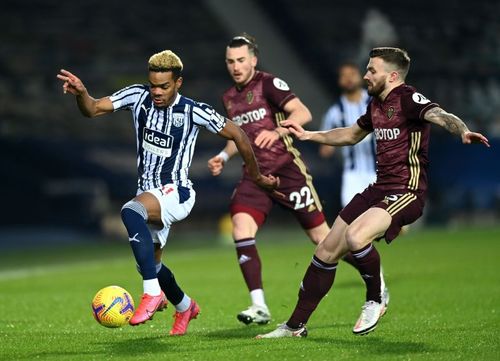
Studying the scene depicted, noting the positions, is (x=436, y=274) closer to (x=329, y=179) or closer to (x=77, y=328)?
(x=77, y=328)

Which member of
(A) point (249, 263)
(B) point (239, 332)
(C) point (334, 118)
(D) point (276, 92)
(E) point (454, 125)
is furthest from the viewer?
(C) point (334, 118)

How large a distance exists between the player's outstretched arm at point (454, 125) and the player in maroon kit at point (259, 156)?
2.25 m

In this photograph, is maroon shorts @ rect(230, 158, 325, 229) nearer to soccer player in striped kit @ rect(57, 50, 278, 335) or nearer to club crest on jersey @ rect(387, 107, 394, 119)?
soccer player in striped kit @ rect(57, 50, 278, 335)

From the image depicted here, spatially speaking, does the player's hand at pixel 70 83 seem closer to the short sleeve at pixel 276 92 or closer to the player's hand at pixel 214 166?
the player's hand at pixel 214 166

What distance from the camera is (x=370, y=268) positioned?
26.4 feet

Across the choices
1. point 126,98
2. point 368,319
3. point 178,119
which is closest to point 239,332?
point 368,319

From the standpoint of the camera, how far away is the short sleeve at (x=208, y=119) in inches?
328

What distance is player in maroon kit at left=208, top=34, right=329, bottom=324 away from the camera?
9.98 metres

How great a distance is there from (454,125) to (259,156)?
3011mm

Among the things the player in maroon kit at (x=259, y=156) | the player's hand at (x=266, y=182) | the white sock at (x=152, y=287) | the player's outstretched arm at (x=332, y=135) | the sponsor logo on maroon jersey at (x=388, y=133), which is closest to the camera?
the white sock at (x=152, y=287)

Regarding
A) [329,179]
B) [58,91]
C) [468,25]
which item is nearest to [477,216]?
[329,179]

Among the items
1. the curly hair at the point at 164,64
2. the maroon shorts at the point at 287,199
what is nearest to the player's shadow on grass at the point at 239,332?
the maroon shorts at the point at 287,199

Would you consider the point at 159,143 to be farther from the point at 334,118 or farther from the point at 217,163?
the point at 334,118

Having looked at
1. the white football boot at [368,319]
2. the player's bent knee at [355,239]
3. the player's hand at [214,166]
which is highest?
the player's hand at [214,166]
